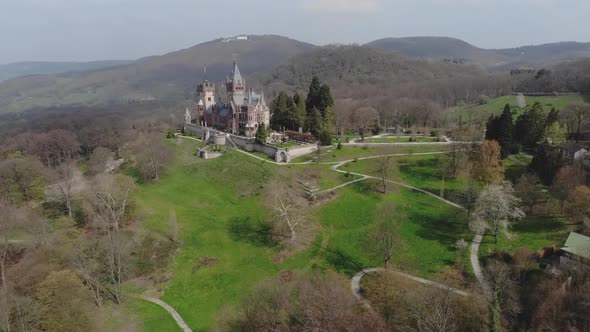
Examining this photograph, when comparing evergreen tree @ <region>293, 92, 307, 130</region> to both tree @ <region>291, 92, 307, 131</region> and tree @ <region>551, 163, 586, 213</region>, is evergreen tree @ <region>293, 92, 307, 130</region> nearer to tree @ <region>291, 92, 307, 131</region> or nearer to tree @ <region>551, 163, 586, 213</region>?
tree @ <region>291, 92, 307, 131</region>

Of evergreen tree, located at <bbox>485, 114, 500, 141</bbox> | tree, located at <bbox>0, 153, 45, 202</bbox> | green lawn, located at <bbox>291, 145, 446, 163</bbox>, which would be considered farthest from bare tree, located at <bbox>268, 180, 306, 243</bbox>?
tree, located at <bbox>0, 153, 45, 202</bbox>

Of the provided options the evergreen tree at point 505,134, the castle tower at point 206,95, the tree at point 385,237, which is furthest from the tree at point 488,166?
the castle tower at point 206,95

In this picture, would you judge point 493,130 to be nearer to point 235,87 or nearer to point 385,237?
point 385,237

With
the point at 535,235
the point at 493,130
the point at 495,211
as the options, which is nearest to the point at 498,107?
the point at 493,130

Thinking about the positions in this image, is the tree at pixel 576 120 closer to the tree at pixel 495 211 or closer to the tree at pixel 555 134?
the tree at pixel 555 134

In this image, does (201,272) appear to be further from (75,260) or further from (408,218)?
(408,218)
